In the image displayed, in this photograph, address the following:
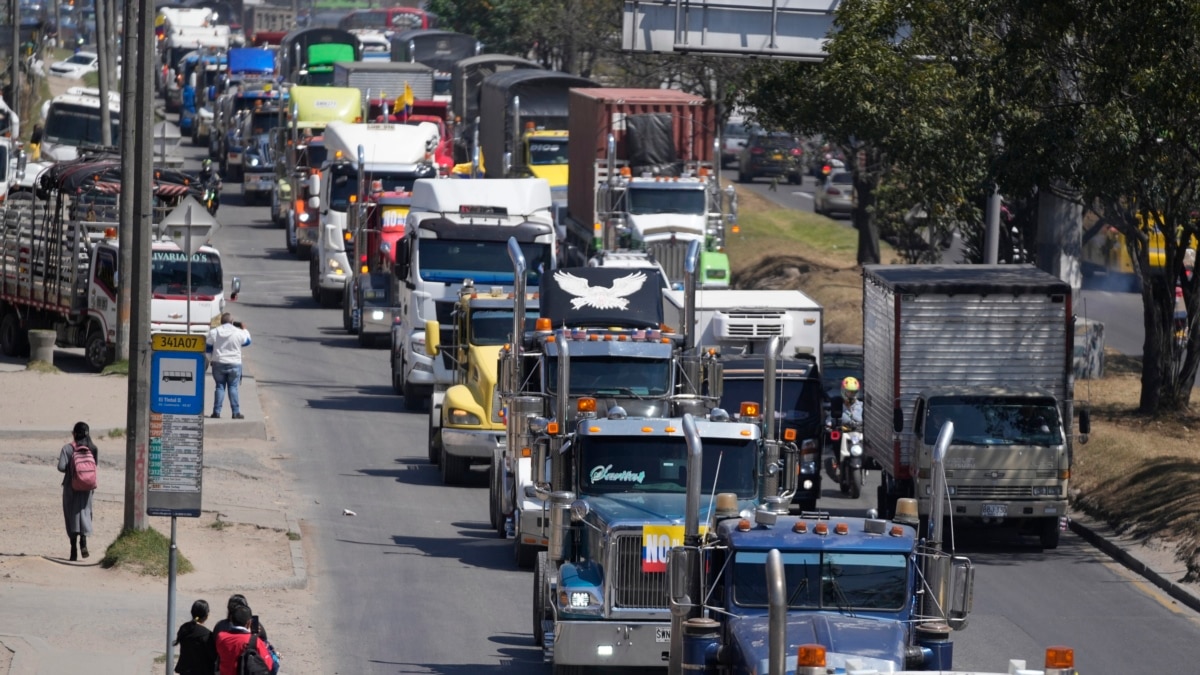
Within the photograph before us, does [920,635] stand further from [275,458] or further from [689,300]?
[275,458]

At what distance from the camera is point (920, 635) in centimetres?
1228

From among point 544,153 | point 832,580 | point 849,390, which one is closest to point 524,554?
point 849,390

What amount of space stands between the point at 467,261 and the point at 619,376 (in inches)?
388

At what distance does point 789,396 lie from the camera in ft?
83.1

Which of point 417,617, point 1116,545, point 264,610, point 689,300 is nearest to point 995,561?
point 1116,545

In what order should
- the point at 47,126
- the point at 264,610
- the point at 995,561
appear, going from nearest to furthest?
the point at 264,610 < the point at 995,561 < the point at 47,126

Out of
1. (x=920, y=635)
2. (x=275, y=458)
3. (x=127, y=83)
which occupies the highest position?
(x=127, y=83)

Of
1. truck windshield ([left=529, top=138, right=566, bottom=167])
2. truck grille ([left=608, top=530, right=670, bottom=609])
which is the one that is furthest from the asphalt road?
truck windshield ([left=529, top=138, right=566, bottom=167])

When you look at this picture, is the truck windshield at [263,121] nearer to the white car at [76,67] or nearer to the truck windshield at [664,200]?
the truck windshield at [664,200]

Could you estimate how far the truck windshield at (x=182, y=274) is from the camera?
32.5 metres

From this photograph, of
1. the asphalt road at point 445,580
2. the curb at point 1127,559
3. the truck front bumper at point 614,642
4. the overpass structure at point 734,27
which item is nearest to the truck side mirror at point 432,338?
the asphalt road at point 445,580

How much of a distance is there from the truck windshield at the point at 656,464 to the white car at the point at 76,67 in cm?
8312

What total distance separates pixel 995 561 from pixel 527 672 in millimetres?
7572

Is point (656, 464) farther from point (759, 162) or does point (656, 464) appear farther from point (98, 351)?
point (759, 162)
